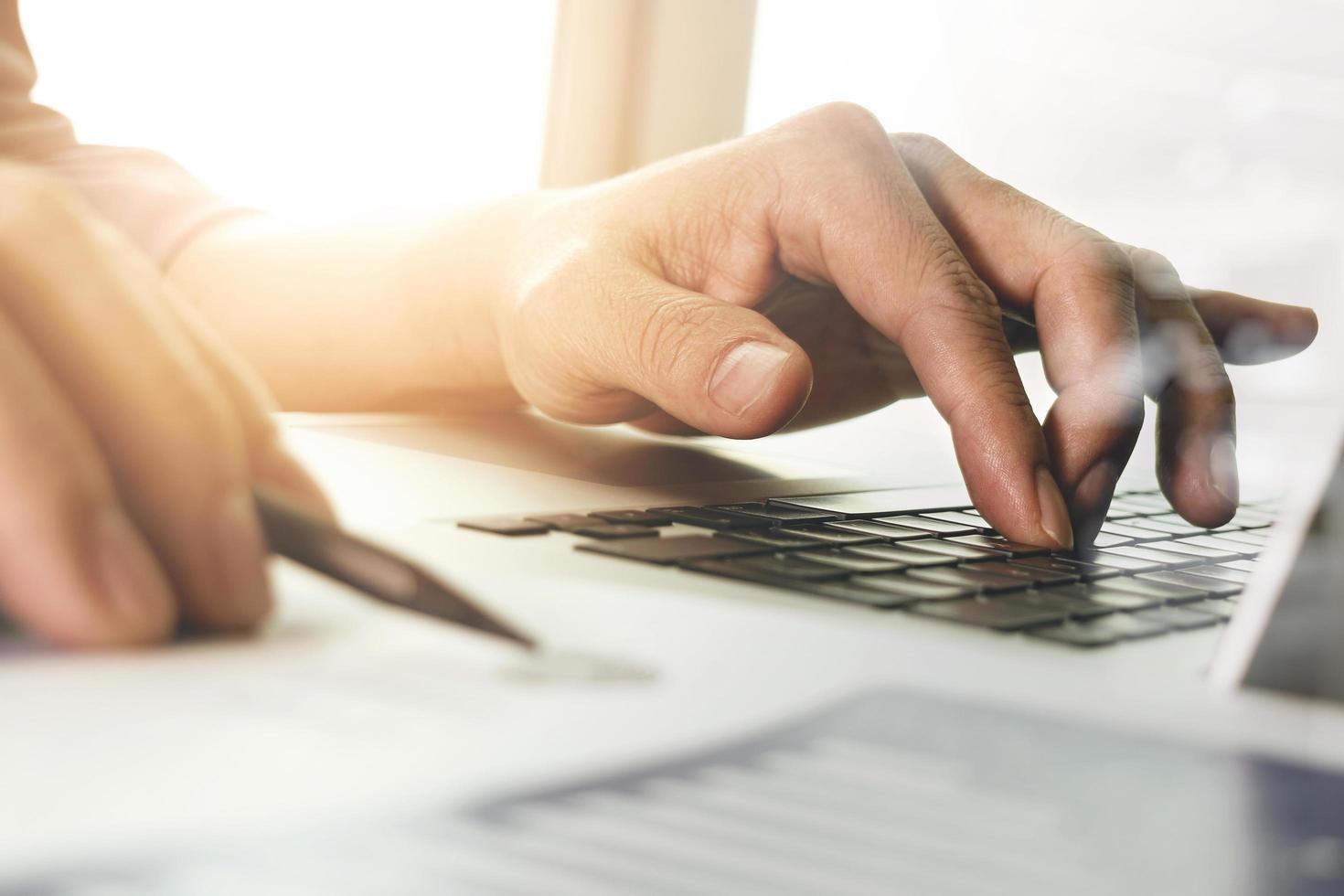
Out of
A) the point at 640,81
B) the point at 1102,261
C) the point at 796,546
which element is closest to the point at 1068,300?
the point at 1102,261

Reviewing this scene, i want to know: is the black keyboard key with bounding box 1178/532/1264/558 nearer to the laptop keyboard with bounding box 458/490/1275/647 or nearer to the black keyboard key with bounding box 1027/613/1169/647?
the laptop keyboard with bounding box 458/490/1275/647

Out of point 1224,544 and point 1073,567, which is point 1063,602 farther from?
point 1224,544

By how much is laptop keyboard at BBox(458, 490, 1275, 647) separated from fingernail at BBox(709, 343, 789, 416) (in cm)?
3

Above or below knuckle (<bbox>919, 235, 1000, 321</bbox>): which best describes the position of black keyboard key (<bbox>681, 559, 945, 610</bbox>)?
below

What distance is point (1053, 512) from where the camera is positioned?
0.35 m

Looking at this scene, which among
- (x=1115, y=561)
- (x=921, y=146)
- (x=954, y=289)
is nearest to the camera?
(x=1115, y=561)

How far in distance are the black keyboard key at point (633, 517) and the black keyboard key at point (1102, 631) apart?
101 millimetres

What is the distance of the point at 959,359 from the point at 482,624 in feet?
0.97

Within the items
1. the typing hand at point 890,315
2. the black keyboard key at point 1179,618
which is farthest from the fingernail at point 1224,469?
the black keyboard key at point 1179,618

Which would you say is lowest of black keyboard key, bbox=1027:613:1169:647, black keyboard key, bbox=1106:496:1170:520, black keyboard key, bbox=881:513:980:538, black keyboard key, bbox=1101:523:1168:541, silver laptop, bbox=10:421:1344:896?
black keyboard key, bbox=1106:496:1170:520

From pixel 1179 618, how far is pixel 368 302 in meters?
0.32

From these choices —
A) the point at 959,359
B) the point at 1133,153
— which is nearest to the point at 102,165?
the point at 959,359

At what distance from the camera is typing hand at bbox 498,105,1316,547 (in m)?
0.38

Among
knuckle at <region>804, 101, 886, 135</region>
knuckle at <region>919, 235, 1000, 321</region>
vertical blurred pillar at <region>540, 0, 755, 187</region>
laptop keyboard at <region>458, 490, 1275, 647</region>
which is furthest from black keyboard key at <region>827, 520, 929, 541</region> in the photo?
vertical blurred pillar at <region>540, 0, 755, 187</region>
